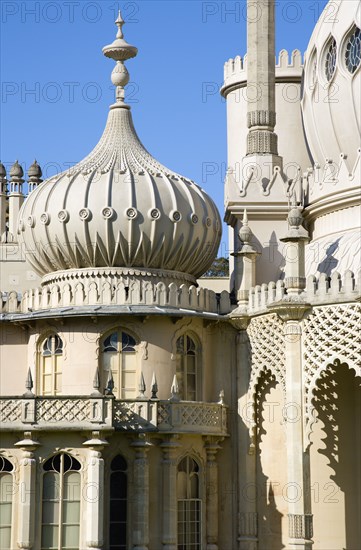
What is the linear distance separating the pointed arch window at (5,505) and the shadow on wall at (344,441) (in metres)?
7.54

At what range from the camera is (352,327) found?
96.0 ft

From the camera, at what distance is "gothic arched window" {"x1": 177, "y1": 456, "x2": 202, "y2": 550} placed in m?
31.1

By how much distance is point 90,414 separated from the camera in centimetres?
2953

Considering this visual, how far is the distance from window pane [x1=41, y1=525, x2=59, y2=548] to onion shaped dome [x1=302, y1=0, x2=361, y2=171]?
38.9ft

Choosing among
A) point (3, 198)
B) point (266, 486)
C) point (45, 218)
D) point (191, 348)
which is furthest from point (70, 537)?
point (3, 198)

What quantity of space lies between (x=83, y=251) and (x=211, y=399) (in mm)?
4847

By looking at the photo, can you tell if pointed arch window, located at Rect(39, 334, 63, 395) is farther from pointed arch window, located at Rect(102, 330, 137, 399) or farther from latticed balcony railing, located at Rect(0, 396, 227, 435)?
latticed balcony railing, located at Rect(0, 396, 227, 435)

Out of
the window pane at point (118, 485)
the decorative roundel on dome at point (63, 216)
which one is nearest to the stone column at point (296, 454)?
the window pane at point (118, 485)

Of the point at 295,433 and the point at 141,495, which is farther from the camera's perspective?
the point at 141,495

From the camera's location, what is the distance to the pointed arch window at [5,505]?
2986cm

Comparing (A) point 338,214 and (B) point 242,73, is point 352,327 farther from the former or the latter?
(B) point 242,73

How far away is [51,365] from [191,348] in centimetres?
348

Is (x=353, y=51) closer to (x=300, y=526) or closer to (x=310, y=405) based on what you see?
(x=310, y=405)

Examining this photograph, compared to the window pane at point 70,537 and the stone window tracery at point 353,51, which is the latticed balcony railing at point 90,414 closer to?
the window pane at point 70,537
